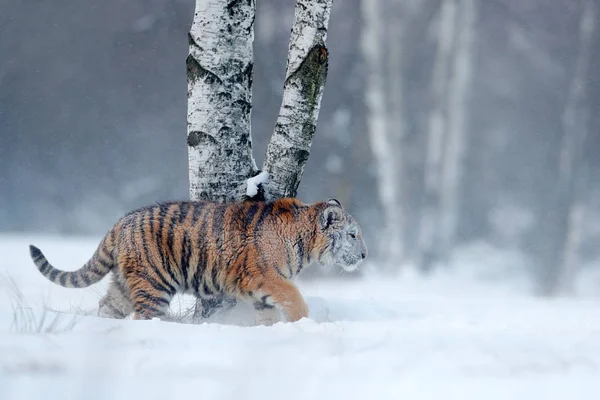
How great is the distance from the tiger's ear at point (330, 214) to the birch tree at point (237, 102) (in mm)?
436

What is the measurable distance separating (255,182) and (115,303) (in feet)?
3.86

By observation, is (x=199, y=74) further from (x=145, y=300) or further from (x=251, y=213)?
(x=145, y=300)

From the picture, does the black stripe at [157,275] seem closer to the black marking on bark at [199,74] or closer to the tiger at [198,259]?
the tiger at [198,259]

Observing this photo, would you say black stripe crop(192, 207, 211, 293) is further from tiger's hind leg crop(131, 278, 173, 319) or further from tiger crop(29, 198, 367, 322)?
tiger's hind leg crop(131, 278, 173, 319)

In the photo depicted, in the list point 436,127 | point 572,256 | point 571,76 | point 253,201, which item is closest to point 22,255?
point 253,201

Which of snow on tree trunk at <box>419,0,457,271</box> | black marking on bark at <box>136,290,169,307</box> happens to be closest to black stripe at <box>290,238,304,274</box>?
black marking on bark at <box>136,290,169,307</box>

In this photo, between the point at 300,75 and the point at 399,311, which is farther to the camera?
the point at 399,311

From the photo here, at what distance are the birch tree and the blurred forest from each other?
326 inches

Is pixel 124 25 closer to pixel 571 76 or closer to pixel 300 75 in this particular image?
pixel 571 76

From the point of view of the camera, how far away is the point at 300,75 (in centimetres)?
499

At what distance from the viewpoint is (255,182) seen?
16.1 feet

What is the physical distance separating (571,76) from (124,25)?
875cm

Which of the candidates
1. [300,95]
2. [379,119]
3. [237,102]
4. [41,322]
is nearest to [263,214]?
[237,102]

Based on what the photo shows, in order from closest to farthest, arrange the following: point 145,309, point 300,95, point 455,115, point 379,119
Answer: point 145,309, point 300,95, point 379,119, point 455,115
